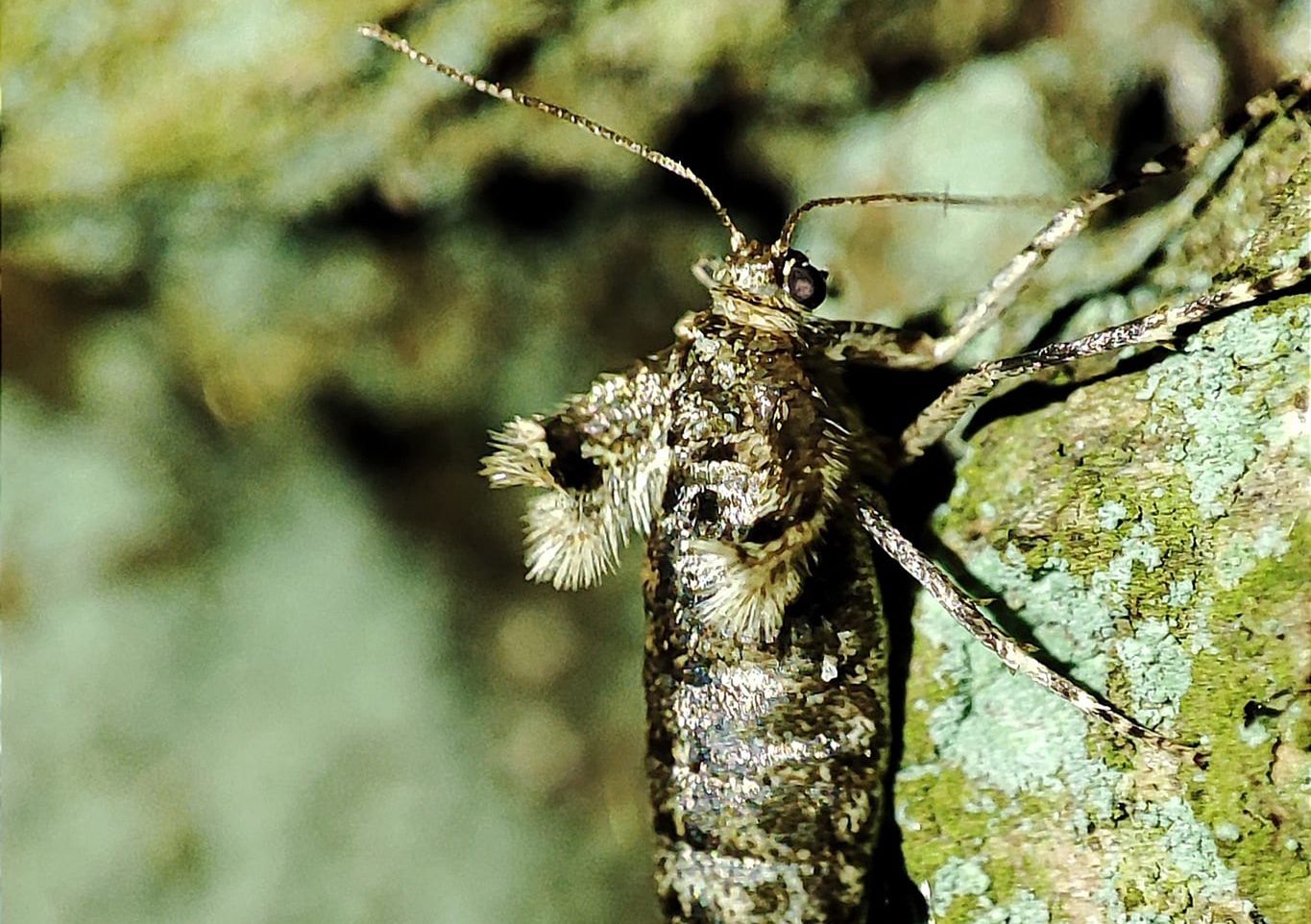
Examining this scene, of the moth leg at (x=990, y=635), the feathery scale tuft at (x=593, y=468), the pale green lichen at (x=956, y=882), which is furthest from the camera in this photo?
the feathery scale tuft at (x=593, y=468)

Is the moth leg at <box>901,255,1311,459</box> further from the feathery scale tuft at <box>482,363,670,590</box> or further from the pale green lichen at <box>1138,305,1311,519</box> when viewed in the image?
the feathery scale tuft at <box>482,363,670,590</box>

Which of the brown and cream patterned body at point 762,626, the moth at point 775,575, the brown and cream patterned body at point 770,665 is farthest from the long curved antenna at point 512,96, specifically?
the brown and cream patterned body at point 770,665

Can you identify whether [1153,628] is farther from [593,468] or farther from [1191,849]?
[593,468]

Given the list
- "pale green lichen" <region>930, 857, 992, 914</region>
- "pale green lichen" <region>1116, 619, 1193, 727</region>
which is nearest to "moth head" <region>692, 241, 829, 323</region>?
"pale green lichen" <region>1116, 619, 1193, 727</region>

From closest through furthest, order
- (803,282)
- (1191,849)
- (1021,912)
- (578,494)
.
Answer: (1191,849), (1021,912), (803,282), (578,494)

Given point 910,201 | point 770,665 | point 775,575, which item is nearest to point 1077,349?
point 910,201

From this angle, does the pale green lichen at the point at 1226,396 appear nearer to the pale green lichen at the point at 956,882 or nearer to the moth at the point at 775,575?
the moth at the point at 775,575

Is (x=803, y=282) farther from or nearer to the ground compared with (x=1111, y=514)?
farther from the ground
